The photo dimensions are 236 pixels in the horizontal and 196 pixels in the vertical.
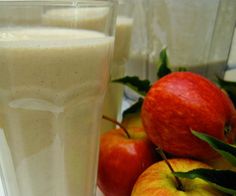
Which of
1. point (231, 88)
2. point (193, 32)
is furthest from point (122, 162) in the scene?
point (193, 32)

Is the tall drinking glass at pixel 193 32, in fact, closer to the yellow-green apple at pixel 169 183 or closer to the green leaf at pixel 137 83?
the green leaf at pixel 137 83

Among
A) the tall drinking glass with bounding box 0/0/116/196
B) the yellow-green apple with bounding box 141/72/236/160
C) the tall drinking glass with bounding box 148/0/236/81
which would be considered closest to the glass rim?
the tall drinking glass with bounding box 0/0/116/196

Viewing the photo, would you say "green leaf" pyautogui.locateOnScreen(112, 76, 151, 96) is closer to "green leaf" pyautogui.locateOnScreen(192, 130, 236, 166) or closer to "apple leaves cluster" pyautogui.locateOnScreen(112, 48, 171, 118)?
"apple leaves cluster" pyautogui.locateOnScreen(112, 48, 171, 118)

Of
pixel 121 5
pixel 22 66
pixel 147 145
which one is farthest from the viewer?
pixel 121 5

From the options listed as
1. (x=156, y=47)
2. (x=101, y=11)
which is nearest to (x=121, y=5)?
(x=156, y=47)

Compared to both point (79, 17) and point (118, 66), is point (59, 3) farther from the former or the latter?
point (118, 66)

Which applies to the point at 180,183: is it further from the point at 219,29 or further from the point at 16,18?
the point at 219,29
